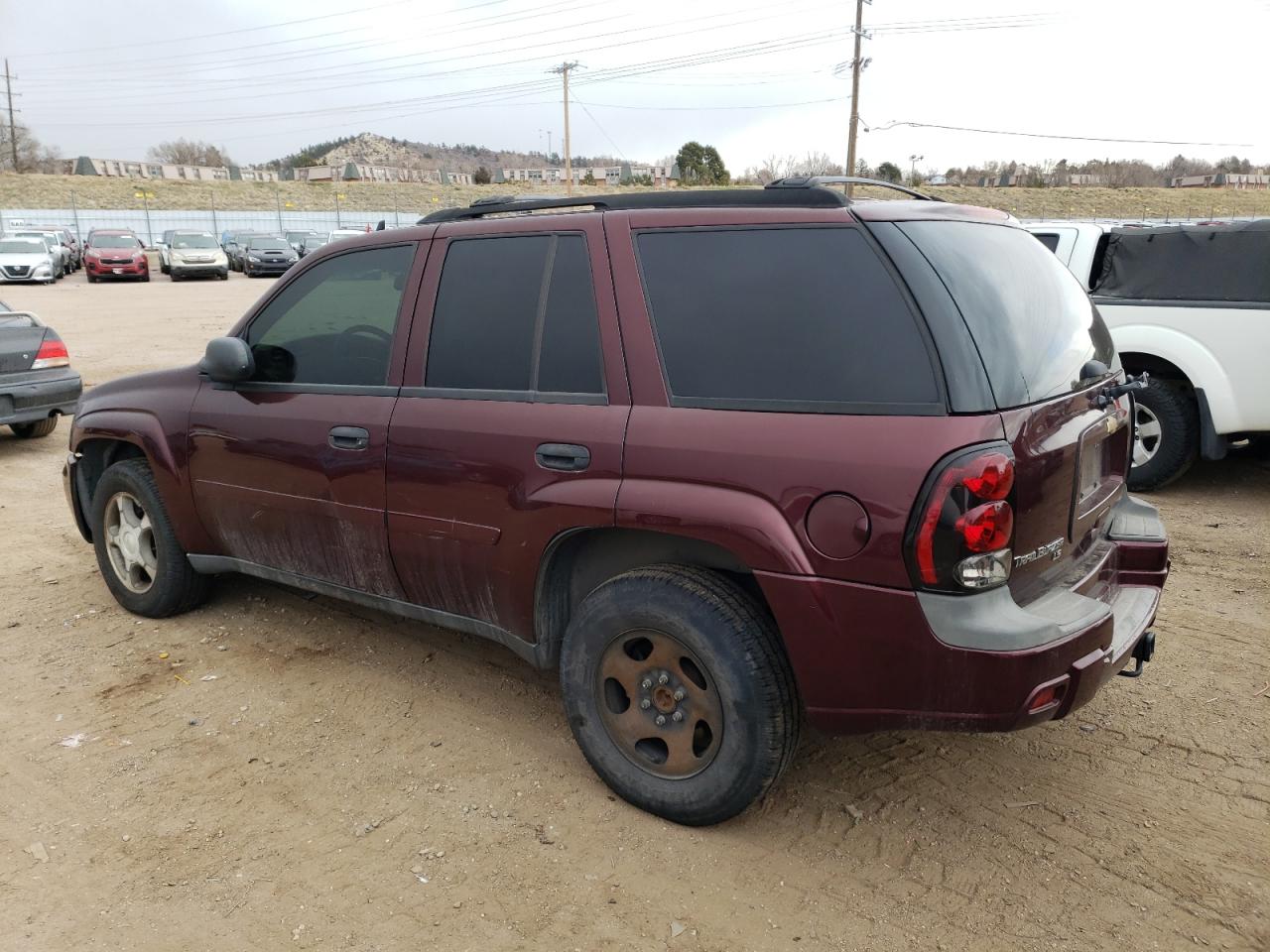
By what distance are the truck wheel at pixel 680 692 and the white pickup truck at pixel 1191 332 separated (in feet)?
15.6

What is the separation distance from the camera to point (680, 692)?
288 cm

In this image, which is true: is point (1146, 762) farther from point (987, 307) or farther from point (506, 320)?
point (506, 320)

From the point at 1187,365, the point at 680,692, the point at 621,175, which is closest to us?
the point at 680,692

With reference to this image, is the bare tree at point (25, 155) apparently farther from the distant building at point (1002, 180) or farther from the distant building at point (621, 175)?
the distant building at point (1002, 180)

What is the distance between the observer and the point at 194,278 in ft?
105

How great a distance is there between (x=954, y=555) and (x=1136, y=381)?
1.27m

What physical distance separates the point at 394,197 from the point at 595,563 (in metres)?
72.3

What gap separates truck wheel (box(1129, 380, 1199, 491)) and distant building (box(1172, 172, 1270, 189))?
69827 millimetres

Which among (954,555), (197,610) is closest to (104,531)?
(197,610)

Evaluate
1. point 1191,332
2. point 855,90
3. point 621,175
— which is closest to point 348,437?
point 1191,332

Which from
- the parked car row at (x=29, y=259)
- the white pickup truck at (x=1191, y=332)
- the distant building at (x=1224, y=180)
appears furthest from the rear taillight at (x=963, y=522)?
the distant building at (x=1224, y=180)

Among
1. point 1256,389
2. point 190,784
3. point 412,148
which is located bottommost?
point 190,784

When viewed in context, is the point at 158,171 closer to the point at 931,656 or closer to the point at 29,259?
the point at 29,259

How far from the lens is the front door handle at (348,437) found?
3555 millimetres
